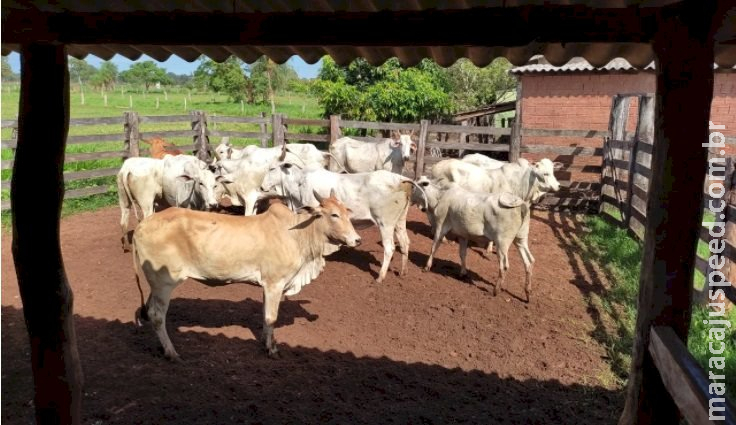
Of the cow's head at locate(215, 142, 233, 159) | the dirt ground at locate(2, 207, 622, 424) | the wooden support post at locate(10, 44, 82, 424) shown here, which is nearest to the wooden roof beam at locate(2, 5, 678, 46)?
the wooden support post at locate(10, 44, 82, 424)

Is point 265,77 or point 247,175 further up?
point 265,77

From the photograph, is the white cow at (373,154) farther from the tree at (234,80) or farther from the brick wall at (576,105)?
the tree at (234,80)

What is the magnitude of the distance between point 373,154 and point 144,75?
2845 inches

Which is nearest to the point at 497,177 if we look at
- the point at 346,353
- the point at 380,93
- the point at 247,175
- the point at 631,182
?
the point at 631,182

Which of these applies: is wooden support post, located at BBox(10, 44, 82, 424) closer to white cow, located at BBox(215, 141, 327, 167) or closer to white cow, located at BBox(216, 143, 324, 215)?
white cow, located at BBox(216, 143, 324, 215)

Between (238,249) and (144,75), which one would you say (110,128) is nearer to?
(238,249)

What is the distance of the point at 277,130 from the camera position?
49.8 feet

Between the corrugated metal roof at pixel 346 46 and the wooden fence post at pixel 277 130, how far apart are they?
1108 cm


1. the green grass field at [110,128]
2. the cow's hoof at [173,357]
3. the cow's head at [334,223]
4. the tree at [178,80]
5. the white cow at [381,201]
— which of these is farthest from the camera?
the tree at [178,80]

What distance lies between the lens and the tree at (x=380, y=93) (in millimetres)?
19406

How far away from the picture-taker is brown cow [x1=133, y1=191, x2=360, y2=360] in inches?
201

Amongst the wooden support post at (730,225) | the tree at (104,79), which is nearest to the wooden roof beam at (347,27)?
the wooden support post at (730,225)

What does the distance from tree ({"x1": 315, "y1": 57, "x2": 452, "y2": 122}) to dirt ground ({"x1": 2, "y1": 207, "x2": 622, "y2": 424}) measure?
12048 mm

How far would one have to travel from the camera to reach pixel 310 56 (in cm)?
372
